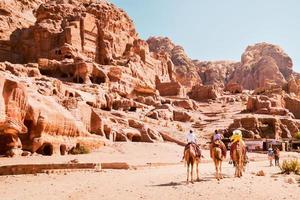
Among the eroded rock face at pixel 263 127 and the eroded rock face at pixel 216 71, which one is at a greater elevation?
the eroded rock face at pixel 216 71

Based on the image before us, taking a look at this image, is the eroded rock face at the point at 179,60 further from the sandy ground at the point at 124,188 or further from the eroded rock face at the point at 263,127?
the sandy ground at the point at 124,188

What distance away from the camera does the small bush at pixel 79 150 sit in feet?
98.8

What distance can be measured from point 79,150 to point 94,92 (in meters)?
25.0

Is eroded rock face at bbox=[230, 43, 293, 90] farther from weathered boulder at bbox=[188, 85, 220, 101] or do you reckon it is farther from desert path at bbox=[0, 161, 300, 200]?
desert path at bbox=[0, 161, 300, 200]

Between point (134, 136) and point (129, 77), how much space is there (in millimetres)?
32213

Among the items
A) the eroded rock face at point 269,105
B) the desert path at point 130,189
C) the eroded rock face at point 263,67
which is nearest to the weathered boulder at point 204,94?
the eroded rock face at point 269,105

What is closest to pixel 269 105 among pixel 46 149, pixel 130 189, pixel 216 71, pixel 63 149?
pixel 63 149

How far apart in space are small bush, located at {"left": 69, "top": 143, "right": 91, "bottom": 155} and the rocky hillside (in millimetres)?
382

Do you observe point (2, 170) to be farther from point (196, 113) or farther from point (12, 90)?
point (196, 113)

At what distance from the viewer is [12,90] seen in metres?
24.5

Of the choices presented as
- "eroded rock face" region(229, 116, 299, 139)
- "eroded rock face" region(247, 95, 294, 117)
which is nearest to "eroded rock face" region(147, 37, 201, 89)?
"eroded rock face" region(247, 95, 294, 117)

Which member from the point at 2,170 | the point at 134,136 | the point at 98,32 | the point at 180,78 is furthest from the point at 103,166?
the point at 180,78

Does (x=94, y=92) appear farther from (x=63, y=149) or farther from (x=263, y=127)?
(x=63, y=149)

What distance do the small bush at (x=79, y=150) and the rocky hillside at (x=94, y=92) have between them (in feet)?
→ 1.25
